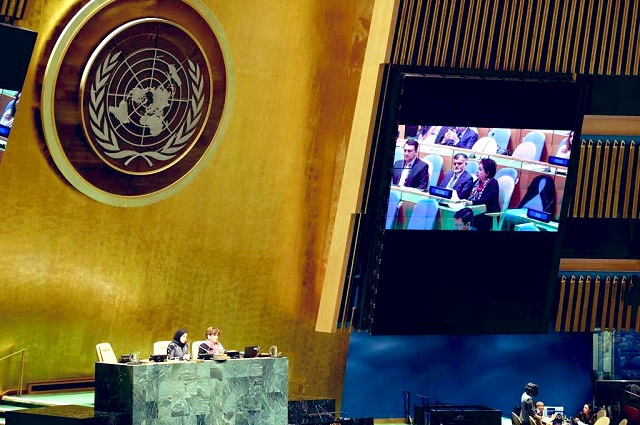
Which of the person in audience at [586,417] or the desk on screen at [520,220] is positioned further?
the person in audience at [586,417]

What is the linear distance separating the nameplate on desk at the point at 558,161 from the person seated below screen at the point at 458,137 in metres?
1.10

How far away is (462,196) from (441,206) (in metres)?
0.29

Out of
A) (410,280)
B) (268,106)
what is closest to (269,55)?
(268,106)

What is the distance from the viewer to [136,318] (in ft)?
47.6

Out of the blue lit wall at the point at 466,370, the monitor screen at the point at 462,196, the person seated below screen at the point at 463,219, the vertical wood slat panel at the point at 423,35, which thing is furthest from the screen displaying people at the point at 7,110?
the blue lit wall at the point at 466,370

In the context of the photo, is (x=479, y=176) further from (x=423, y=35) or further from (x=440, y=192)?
(x=423, y=35)

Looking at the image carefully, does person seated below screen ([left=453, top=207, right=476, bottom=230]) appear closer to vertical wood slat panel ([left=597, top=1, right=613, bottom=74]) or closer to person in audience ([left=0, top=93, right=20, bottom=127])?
vertical wood slat panel ([left=597, top=1, right=613, bottom=74])

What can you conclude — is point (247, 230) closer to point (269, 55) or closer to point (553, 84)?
point (269, 55)

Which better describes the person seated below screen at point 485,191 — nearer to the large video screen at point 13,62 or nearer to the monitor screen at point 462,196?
the monitor screen at point 462,196

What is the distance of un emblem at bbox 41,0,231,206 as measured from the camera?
1364 cm

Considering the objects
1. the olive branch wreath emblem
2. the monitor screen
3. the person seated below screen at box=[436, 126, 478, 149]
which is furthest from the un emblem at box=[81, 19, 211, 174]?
the person seated below screen at box=[436, 126, 478, 149]

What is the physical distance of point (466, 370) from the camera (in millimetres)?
16859

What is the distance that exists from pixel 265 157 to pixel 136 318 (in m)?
2.60

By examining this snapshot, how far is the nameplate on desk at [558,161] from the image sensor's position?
1512 cm
